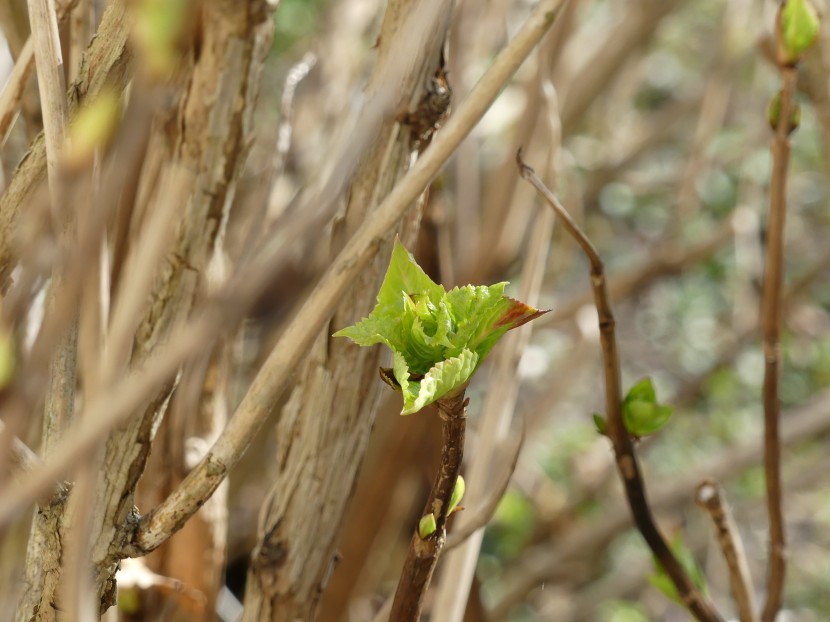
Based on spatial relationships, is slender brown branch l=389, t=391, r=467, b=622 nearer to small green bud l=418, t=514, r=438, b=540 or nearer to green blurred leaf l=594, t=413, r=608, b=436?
small green bud l=418, t=514, r=438, b=540

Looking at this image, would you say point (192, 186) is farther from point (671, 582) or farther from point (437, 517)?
point (671, 582)

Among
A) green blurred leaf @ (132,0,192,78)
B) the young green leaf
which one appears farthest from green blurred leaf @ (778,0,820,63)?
green blurred leaf @ (132,0,192,78)

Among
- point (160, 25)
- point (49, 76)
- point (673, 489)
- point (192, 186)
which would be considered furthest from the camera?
point (673, 489)

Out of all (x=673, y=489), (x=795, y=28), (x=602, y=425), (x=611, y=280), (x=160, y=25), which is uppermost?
(x=611, y=280)

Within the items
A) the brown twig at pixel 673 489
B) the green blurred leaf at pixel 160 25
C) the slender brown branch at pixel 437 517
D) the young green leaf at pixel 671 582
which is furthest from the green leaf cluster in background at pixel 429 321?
the brown twig at pixel 673 489

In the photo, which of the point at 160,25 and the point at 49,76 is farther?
the point at 49,76

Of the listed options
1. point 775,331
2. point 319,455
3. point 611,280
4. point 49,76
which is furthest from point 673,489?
point 49,76

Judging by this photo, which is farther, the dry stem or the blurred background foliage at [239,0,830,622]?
the blurred background foliage at [239,0,830,622]

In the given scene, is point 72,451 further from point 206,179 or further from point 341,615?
point 341,615
